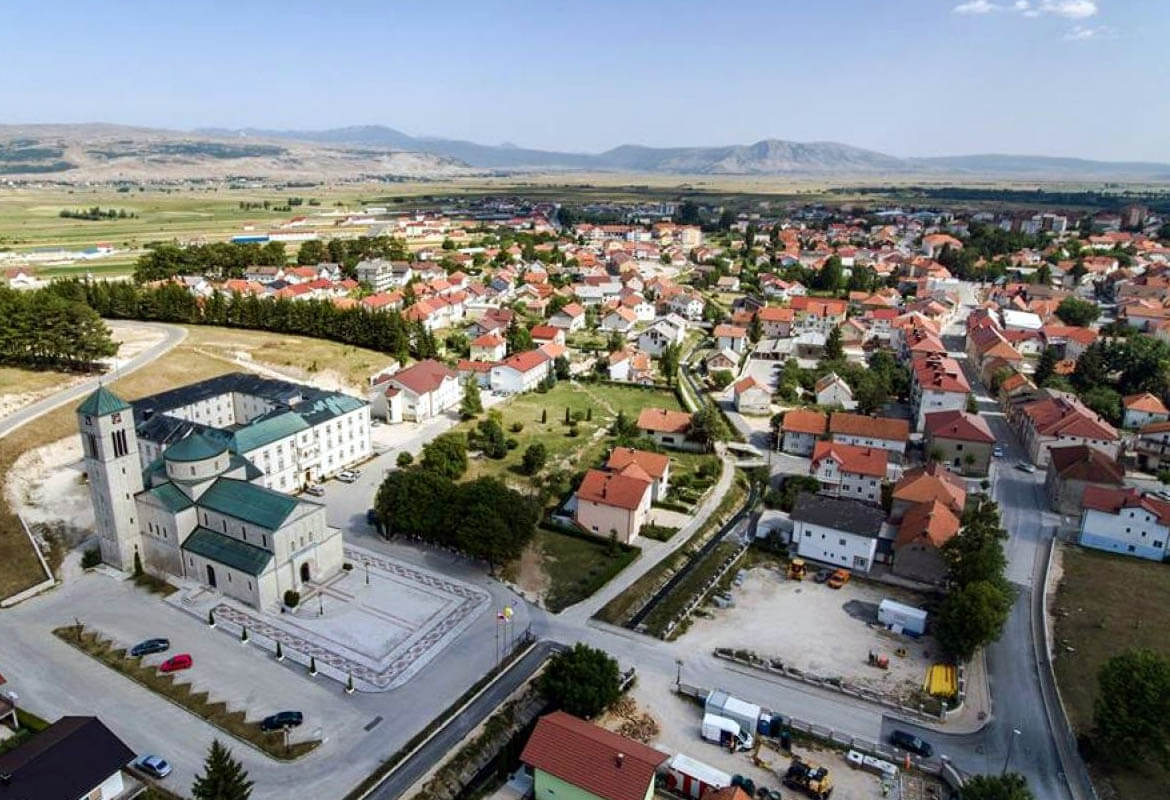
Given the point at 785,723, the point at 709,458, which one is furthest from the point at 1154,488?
the point at 785,723

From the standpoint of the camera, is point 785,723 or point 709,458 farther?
point 709,458

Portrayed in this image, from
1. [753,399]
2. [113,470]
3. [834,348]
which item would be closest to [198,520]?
[113,470]

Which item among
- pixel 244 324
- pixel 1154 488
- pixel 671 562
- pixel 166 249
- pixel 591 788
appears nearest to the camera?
pixel 591 788

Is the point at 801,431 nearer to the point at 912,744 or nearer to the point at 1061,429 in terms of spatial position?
the point at 1061,429

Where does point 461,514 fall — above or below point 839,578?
above

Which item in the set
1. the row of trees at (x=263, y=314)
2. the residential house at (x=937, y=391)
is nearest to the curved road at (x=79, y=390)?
the row of trees at (x=263, y=314)

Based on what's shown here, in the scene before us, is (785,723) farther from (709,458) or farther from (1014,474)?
(1014,474)
